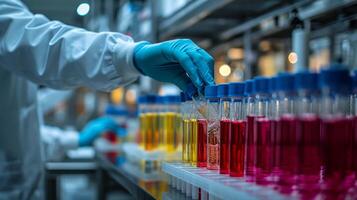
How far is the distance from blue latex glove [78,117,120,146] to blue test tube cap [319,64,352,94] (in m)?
2.53

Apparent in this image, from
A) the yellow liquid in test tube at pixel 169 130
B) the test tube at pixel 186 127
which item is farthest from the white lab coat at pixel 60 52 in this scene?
the yellow liquid in test tube at pixel 169 130

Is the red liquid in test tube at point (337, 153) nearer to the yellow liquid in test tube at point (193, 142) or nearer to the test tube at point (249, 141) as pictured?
the test tube at point (249, 141)

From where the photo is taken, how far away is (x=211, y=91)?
4.08 ft

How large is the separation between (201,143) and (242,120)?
21 centimetres

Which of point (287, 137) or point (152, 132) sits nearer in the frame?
point (287, 137)

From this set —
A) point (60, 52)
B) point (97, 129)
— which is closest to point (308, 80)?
point (60, 52)

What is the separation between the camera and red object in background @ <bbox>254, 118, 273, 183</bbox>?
3.36 feet

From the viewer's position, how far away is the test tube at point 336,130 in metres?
0.90

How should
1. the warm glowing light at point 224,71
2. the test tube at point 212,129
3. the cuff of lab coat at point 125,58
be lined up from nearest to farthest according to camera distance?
1. the test tube at point 212,129
2. the cuff of lab coat at point 125,58
3. the warm glowing light at point 224,71

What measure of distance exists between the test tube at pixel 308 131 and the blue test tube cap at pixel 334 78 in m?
0.02

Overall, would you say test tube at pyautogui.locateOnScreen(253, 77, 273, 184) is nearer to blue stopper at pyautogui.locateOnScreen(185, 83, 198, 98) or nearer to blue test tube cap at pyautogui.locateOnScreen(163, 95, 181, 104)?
blue stopper at pyautogui.locateOnScreen(185, 83, 198, 98)

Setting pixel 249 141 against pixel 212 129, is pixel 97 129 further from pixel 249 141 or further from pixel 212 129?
pixel 249 141

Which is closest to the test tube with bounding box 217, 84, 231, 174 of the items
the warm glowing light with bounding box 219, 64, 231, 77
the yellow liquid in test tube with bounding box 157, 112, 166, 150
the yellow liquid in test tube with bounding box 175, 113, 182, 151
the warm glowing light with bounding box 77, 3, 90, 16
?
the yellow liquid in test tube with bounding box 175, 113, 182, 151

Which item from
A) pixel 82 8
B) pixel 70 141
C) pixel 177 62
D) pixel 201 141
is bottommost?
pixel 70 141
